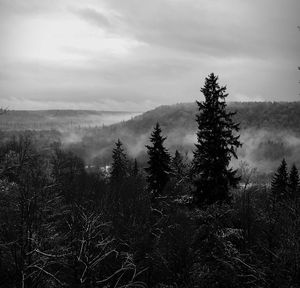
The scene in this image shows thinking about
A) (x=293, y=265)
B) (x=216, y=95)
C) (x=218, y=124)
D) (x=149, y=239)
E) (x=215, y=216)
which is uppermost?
(x=216, y=95)

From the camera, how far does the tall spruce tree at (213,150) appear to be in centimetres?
2236

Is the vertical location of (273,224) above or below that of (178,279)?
above

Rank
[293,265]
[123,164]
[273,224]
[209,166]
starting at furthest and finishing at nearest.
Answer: [123,164] < [273,224] < [209,166] < [293,265]

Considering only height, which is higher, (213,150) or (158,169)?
(213,150)

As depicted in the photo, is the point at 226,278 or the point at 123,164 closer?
the point at 226,278

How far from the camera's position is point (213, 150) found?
878 inches

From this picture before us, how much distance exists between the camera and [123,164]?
202 feet

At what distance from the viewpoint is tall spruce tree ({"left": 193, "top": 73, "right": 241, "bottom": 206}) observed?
2236 cm

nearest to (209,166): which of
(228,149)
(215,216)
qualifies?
(228,149)

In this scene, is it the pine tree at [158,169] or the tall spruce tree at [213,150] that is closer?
the tall spruce tree at [213,150]

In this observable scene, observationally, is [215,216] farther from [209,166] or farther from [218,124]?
[218,124]

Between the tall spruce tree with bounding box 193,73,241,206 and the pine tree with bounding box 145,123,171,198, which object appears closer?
the tall spruce tree with bounding box 193,73,241,206

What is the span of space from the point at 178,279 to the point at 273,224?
8.82 meters

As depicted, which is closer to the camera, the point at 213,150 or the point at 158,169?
the point at 213,150
